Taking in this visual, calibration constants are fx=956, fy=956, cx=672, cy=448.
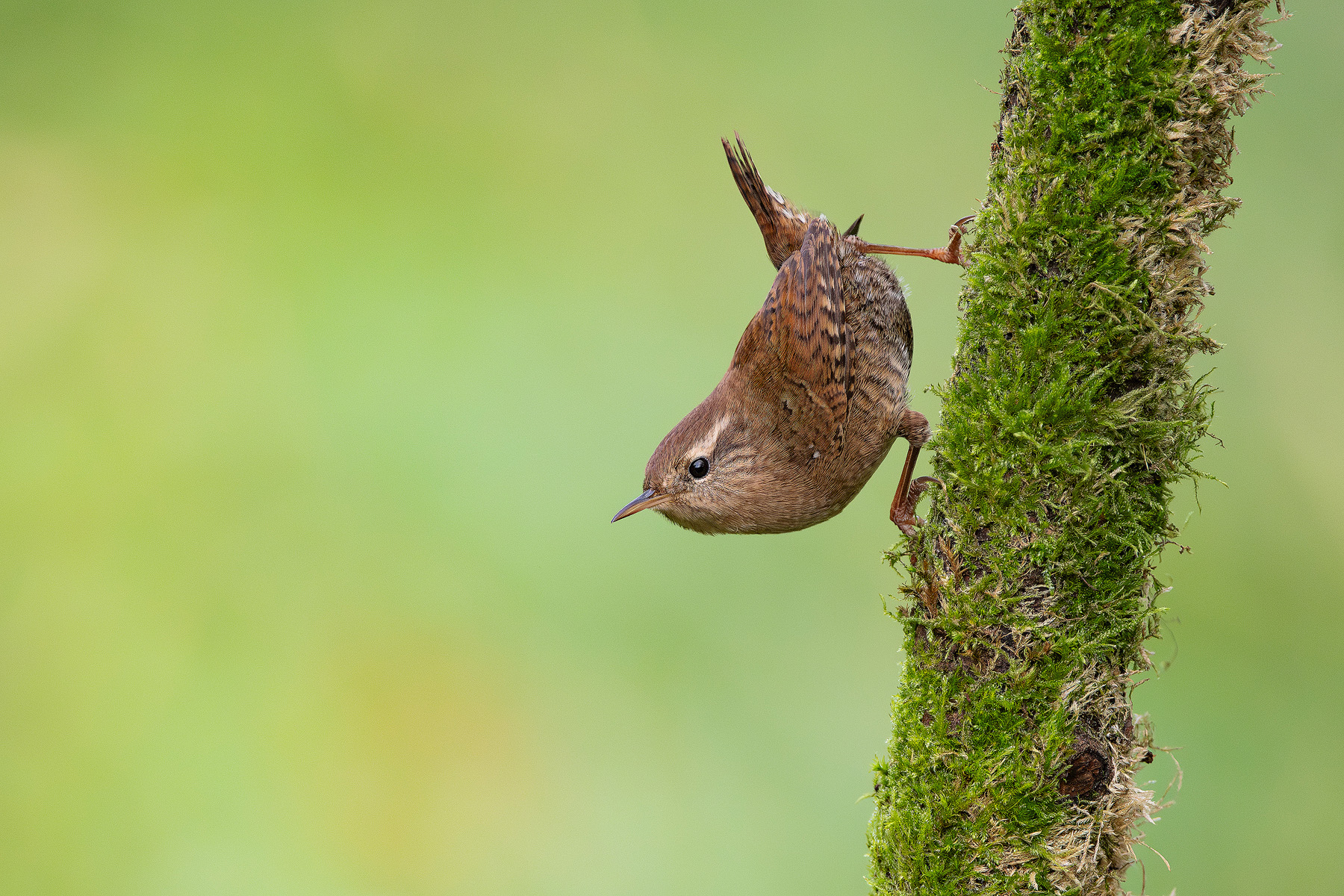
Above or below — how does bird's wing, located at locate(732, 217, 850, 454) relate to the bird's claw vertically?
above

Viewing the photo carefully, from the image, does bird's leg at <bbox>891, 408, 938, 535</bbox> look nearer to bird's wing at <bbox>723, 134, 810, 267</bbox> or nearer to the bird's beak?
the bird's beak

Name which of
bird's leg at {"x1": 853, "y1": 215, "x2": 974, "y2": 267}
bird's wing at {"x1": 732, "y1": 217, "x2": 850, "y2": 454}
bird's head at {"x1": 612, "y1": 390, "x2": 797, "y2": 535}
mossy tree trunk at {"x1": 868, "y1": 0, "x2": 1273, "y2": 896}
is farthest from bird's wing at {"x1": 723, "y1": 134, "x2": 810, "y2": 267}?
mossy tree trunk at {"x1": 868, "y1": 0, "x2": 1273, "y2": 896}

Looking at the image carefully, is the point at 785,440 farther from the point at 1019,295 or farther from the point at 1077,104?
the point at 1077,104

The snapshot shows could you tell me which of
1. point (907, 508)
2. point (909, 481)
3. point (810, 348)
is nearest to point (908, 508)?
point (907, 508)

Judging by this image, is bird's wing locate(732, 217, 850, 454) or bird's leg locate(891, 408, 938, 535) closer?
bird's leg locate(891, 408, 938, 535)

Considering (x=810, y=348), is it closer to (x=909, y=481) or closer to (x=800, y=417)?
(x=800, y=417)

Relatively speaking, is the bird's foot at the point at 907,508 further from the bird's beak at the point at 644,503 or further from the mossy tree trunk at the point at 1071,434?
the bird's beak at the point at 644,503
